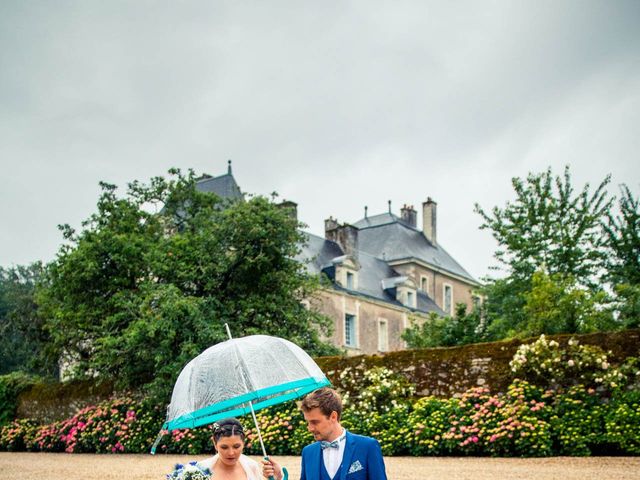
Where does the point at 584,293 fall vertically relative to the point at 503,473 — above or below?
above

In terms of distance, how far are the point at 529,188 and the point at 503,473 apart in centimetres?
1216

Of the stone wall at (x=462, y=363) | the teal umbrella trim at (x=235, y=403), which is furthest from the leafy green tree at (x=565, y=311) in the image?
the teal umbrella trim at (x=235, y=403)

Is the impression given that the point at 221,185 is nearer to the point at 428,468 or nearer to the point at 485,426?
the point at 485,426

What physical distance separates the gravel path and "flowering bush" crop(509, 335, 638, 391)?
125 centimetres

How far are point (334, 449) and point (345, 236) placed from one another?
106 feet

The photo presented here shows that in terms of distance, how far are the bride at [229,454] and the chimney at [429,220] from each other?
128ft

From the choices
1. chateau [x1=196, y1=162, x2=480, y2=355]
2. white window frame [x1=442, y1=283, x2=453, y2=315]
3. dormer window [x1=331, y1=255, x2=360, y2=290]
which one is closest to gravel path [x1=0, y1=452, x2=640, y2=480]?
chateau [x1=196, y1=162, x2=480, y2=355]

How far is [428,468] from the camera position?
30.5 ft

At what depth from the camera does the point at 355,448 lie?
3168 millimetres

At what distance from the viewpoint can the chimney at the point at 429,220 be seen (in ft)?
139

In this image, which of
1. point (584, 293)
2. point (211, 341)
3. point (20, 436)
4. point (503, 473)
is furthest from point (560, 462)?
point (20, 436)

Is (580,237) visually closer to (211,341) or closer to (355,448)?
(211,341)

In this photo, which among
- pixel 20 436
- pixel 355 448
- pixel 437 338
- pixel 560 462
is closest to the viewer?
pixel 355 448

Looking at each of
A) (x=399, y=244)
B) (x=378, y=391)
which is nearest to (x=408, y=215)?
(x=399, y=244)
